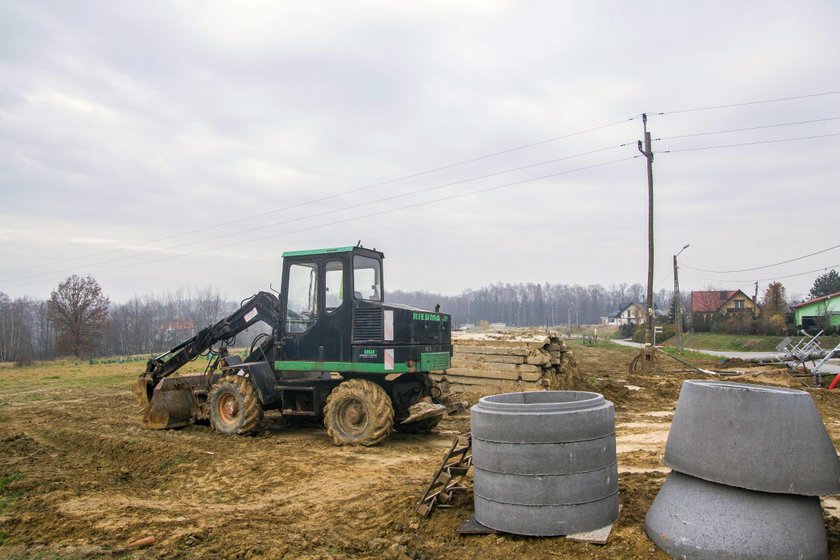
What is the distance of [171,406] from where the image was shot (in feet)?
40.1

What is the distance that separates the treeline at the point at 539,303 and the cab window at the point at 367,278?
109481mm

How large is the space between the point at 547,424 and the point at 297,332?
22.3 feet

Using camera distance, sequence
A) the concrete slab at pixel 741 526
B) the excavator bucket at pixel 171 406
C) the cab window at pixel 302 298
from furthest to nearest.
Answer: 1. the excavator bucket at pixel 171 406
2. the cab window at pixel 302 298
3. the concrete slab at pixel 741 526

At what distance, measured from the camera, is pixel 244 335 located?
13.9 metres

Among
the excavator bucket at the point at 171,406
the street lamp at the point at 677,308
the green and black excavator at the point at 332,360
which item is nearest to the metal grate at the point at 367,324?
the green and black excavator at the point at 332,360

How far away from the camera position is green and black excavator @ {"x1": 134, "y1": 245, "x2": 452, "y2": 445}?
10250 millimetres

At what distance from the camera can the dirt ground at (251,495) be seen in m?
5.48

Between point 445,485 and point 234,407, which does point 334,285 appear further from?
point 445,485

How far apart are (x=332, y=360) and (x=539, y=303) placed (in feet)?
459

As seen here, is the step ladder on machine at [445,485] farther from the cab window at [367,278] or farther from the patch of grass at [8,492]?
the patch of grass at [8,492]

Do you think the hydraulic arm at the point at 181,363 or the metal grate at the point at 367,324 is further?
the hydraulic arm at the point at 181,363

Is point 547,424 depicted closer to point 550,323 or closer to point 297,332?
point 297,332

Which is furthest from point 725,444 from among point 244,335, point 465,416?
point 244,335

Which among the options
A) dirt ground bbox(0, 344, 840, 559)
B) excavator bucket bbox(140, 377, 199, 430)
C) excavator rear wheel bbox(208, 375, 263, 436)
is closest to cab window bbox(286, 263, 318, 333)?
excavator rear wheel bbox(208, 375, 263, 436)
